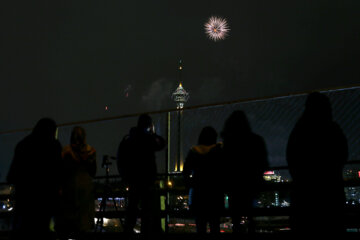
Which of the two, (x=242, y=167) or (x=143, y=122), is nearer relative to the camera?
(x=242, y=167)

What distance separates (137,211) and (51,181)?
3.68ft

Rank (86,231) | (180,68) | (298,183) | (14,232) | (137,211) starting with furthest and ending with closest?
(180,68) < (86,231) < (137,211) < (14,232) < (298,183)

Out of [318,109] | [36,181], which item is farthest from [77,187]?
[318,109]

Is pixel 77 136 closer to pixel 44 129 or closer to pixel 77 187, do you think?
pixel 77 187

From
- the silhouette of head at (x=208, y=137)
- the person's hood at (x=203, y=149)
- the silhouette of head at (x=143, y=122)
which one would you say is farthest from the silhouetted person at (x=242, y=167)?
the silhouette of head at (x=143, y=122)

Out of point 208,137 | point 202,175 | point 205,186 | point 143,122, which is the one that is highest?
point 143,122

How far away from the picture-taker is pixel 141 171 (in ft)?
14.7

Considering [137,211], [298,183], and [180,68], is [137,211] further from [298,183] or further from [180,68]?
[180,68]

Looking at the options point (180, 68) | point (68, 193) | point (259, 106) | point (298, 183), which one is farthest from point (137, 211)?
point (180, 68)

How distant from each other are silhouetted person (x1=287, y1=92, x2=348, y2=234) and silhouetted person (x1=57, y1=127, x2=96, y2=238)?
2.62 metres

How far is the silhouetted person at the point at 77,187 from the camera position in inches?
180

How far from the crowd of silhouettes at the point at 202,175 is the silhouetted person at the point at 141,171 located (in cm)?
1

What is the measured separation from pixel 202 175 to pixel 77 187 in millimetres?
1668

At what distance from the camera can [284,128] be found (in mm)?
5152
